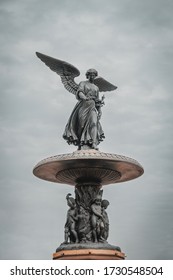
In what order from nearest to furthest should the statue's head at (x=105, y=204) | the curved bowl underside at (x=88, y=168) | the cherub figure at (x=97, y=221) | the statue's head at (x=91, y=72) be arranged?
the curved bowl underside at (x=88, y=168) < the cherub figure at (x=97, y=221) < the statue's head at (x=105, y=204) < the statue's head at (x=91, y=72)

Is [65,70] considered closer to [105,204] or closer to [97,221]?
[105,204]

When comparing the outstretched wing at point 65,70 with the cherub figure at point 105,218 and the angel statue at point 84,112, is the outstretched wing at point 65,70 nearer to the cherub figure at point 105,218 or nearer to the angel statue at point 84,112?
the angel statue at point 84,112

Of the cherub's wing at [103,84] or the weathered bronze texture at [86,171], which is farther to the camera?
the cherub's wing at [103,84]

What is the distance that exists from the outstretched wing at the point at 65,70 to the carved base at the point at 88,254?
20.8 feet

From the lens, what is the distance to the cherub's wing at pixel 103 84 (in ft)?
88.5

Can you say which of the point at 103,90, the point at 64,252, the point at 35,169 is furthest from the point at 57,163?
the point at 103,90

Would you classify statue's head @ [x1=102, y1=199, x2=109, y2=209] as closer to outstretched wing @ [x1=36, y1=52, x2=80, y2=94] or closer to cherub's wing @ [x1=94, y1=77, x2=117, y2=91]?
outstretched wing @ [x1=36, y1=52, x2=80, y2=94]

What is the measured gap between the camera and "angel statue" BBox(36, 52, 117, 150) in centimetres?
2425

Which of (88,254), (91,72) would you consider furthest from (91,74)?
(88,254)

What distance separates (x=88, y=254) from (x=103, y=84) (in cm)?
779

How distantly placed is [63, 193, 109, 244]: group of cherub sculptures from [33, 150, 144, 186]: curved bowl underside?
Answer: 0.79 m

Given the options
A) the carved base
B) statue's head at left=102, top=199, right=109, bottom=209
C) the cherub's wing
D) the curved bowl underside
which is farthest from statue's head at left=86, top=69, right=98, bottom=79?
the carved base

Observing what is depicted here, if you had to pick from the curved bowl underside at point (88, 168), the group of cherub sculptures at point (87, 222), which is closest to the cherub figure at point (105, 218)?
the group of cherub sculptures at point (87, 222)
